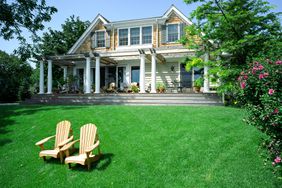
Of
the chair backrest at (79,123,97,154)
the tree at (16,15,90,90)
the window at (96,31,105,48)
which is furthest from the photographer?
the tree at (16,15,90,90)

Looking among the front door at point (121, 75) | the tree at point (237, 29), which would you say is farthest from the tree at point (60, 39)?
the tree at point (237, 29)

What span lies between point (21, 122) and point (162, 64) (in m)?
11.0

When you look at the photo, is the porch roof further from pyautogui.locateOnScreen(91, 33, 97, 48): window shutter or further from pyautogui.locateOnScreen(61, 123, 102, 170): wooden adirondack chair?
pyautogui.locateOnScreen(61, 123, 102, 170): wooden adirondack chair

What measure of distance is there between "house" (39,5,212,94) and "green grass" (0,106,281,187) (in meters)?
7.93

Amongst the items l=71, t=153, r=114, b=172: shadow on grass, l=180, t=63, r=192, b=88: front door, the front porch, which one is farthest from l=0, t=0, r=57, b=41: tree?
l=71, t=153, r=114, b=172: shadow on grass

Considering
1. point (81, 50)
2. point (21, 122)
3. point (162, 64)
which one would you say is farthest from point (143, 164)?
point (81, 50)

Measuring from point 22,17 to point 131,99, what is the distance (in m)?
10.4

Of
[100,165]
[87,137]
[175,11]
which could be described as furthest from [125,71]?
[100,165]

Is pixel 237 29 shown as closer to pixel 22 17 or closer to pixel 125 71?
pixel 125 71

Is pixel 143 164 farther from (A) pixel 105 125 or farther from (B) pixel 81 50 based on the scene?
(B) pixel 81 50

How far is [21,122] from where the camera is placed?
28.3ft

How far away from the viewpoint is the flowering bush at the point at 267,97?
3.14m

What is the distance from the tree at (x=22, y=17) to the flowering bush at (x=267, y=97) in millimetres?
15480

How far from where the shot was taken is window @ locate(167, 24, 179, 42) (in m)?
15.9
